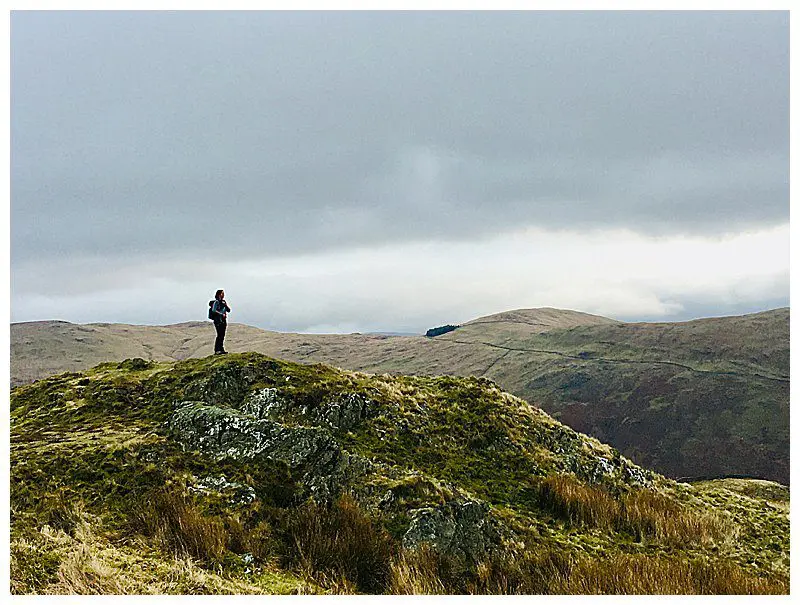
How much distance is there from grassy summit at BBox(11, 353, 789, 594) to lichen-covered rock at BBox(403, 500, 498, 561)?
0.03m

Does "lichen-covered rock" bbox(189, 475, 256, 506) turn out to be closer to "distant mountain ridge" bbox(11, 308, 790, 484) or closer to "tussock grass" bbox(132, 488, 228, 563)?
"tussock grass" bbox(132, 488, 228, 563)

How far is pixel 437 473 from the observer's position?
1209 cm

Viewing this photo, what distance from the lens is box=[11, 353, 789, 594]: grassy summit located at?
9094 millimetres

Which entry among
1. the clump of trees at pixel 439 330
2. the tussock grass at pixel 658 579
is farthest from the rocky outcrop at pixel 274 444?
the clump of trees at pixel 439 330

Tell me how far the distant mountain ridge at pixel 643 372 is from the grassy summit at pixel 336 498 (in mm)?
41908

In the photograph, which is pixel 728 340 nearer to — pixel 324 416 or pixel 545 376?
pixel 545 376

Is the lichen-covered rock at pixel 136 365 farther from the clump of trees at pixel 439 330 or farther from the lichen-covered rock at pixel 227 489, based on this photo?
the clump of trees at pixel 439 330

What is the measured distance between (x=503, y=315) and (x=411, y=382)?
551ft

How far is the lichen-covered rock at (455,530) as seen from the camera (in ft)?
32.3

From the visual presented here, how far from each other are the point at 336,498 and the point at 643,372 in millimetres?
74497

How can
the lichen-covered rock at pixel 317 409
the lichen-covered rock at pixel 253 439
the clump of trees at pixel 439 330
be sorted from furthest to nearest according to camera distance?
the clump of trees at pixel 439 330
the lichen-covered rock at pixel 317 409
the lichen-covered rock at pixel 253 439

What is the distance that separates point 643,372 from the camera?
3098 inches

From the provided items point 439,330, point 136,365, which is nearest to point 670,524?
point 136,365
